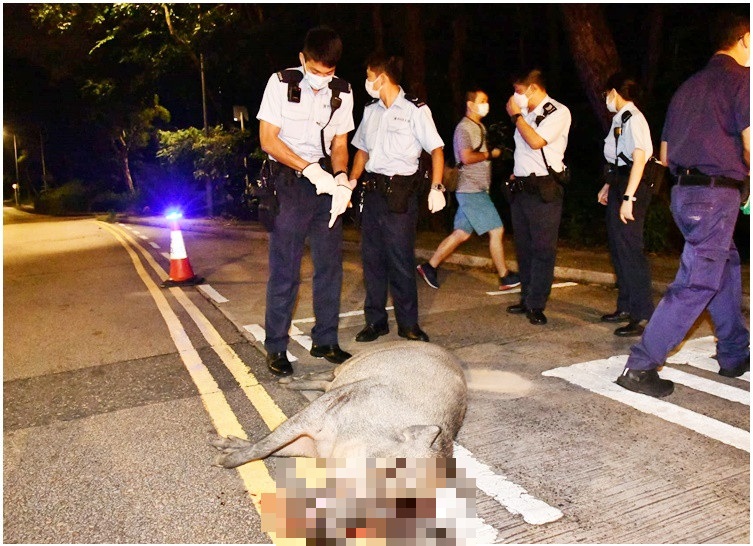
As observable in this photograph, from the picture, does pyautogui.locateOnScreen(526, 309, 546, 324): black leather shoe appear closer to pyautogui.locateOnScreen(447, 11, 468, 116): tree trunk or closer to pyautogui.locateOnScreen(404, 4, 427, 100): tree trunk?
pyautogui.locateOnScreen(404, 4, 427, 100): tree trunk

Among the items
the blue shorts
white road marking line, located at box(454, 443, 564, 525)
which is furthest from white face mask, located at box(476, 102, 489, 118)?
white road marking line, located at box(454, 443, 564, 525)

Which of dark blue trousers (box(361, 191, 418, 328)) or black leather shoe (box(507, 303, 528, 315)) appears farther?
black leather shoe (box(507, 303, 528, 315))

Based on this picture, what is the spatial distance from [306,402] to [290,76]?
2.27 m

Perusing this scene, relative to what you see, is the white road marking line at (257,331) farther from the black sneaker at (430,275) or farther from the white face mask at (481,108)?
the white face mask at (481,108)

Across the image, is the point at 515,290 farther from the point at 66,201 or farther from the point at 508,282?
the point at 66,201

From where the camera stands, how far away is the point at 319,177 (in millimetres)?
4508

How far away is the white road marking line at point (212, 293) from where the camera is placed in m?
7.81

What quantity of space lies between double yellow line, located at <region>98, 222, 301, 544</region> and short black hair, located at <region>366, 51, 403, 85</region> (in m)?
2.67

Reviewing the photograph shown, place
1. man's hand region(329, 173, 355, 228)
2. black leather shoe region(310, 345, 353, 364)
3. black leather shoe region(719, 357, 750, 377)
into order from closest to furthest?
black leather shoe region(719, 357, 750, 377) < man's hand region(329, 173, 355, 228) < black leather shoe region(310, 345, 353, 364)

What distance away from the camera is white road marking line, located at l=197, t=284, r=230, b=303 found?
7.81 m

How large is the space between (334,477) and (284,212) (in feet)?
8.96

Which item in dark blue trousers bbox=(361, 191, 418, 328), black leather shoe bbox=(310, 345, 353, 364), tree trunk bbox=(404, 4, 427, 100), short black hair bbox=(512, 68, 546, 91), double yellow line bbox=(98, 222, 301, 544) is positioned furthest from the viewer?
tree trunk bbox=(404, 4, 427, 100)

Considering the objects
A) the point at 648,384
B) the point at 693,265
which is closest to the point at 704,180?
the point at 693,265

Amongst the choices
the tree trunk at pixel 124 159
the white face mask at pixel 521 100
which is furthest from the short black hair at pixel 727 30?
the tree trunk at pixel 124 159
